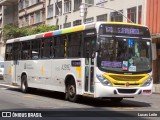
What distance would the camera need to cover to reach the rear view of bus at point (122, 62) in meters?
14.9

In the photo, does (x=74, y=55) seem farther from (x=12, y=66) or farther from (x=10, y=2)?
(x=10, y=2)

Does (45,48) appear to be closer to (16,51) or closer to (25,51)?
(25,51)

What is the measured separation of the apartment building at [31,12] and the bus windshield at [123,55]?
47211 mm

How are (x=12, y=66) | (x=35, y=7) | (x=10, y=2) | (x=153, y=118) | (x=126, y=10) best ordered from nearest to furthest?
(x=153, y=118) < (x=12, y=66) < (x=126, y=10) < (x=35, y=7) < (x=10, y=2)

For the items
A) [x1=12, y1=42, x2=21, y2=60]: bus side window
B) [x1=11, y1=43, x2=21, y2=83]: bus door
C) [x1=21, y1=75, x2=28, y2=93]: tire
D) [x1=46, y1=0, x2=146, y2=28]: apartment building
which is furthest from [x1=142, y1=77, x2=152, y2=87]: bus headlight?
[x1=46, y1=0, x2=146, y2=28]: apartment building

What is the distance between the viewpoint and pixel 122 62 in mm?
15094

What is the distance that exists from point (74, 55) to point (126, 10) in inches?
981

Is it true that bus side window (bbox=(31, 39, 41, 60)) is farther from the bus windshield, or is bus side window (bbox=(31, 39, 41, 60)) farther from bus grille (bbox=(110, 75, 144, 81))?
bus grille (bbox=(110, 75, 144, 81))

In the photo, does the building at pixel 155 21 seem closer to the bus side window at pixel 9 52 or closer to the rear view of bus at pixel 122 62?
the bus side window at pixel 9 52

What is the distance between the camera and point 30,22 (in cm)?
6750

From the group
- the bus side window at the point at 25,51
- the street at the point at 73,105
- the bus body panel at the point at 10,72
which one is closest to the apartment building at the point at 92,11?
the bus body panel at the point at 10,72

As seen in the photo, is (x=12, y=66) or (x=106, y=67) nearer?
(x=106, y=67)

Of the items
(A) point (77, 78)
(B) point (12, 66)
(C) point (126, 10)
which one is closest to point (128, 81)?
(A) point (77, 78)

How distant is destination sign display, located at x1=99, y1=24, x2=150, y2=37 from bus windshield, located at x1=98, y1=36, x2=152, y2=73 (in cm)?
21
